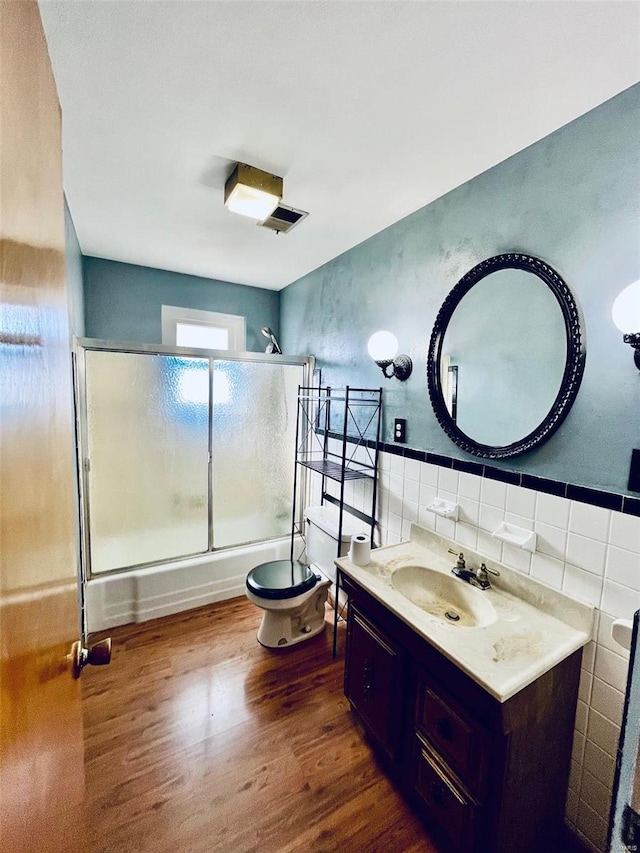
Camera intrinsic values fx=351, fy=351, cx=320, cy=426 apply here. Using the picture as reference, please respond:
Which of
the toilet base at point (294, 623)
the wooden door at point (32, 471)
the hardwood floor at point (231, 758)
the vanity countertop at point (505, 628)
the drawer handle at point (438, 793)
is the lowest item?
the hardwood floor at point (231, 758)

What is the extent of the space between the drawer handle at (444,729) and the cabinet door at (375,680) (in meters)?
0.16

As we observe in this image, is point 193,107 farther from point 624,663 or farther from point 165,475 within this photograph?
point 624,663

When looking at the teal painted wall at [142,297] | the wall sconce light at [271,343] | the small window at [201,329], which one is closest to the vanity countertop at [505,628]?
the wall sconce light at [271,343]

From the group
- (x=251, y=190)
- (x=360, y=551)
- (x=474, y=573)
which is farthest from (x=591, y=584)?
(x=251, y=190)

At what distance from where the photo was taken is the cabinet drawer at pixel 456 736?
0.96 m

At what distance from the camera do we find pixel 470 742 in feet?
3.22

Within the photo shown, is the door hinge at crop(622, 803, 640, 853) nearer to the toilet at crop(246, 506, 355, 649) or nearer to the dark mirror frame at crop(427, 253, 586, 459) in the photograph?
the dark mirror frame at crop(427, 253, 586, 459)

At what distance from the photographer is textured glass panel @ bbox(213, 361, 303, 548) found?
253cm

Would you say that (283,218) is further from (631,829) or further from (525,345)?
(631,829)

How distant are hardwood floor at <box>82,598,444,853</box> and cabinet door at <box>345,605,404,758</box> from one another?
7.3 inches

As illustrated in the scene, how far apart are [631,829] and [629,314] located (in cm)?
105

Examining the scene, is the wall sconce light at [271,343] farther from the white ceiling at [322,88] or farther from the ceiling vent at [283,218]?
the white ceiling at [322,88]

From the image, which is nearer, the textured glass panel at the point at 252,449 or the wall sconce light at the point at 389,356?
the wall sconce light at the point at 389,356

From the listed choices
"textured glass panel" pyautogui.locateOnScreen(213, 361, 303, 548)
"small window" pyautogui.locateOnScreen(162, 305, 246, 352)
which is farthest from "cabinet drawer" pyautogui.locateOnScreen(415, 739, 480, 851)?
"small window" pyautogui.locateOnScreen(162, 305, 246, 352)
